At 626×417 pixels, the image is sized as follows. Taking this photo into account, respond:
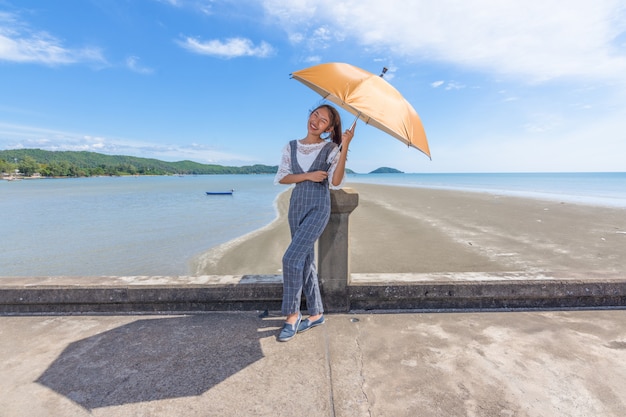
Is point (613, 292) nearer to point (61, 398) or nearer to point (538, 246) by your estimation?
point (61, 398)

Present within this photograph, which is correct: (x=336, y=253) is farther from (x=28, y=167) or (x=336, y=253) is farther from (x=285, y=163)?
(x=28, y=167)

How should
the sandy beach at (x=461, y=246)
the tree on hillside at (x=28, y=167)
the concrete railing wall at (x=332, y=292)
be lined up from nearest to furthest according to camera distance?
the concrete railing wall at (x=332, y=292), the sandy beach at (x=461, y=246), the tree on hillside at (x=28, y=167)

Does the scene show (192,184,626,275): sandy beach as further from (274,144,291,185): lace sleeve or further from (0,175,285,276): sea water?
(274,144,291,185): lace sleeve

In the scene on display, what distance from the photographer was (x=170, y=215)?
19.4m

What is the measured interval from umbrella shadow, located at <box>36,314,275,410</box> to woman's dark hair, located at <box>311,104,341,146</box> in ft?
6.11

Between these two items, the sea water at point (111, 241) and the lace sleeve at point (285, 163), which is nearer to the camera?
the lace sleeve at point (285, 163)

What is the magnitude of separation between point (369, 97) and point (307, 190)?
94 centimetres

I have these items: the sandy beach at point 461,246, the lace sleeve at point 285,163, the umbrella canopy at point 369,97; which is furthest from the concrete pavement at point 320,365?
the sandy beach at point 461,246

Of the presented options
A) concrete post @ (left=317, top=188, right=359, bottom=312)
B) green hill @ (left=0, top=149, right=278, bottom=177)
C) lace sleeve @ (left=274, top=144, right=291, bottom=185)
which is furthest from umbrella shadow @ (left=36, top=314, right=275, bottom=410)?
green hill @ (left=0, top=149, right=278, bottom=177)

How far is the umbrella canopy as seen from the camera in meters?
2.56

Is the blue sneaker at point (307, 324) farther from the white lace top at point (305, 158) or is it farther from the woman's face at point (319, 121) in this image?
the woman's face at point (319, 121)

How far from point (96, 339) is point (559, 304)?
14.7ft

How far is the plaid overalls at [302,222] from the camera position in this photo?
114 inches

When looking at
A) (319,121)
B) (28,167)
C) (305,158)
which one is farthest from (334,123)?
(28,167)
